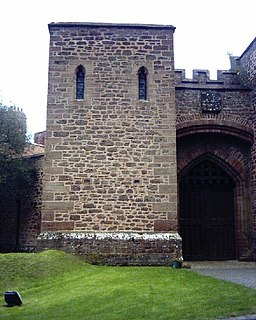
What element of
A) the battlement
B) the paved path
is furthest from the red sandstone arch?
the paved path

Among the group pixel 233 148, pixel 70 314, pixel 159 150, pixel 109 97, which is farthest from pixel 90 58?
pixel 70 314

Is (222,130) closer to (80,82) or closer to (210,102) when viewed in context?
(210,102)

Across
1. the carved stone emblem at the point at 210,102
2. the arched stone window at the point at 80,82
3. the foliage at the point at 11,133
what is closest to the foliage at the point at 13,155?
the foliage at the point at 11,133

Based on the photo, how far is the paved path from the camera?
927 cm

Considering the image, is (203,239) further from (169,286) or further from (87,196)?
(169,286)

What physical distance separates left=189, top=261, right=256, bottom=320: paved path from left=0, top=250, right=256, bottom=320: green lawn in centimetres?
57

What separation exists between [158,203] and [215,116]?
3705 mm

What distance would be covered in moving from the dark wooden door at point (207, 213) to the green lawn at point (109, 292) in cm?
345

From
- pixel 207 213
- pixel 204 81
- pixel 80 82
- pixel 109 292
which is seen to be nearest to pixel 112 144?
pixel 80 82

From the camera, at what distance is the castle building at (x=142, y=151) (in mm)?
12656

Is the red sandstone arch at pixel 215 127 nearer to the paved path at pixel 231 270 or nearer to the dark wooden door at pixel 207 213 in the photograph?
the dark wooden door at pixel 207 213

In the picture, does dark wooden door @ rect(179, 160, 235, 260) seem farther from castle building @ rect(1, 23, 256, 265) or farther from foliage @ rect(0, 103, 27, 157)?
foliage @ rect(0, 103, 27, 157)

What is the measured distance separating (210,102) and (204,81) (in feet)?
2.58

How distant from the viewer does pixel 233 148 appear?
14.7 metres
